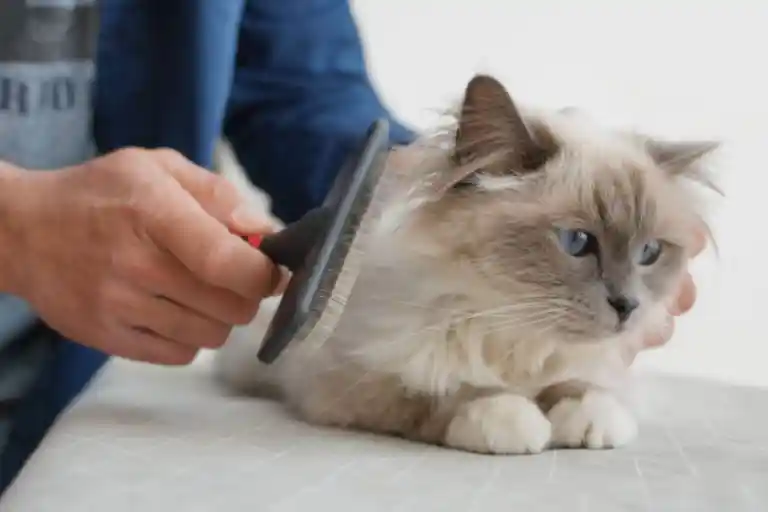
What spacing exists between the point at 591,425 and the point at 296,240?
37 cm

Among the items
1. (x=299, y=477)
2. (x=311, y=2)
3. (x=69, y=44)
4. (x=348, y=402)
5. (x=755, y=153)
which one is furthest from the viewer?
(x=755, y=153)

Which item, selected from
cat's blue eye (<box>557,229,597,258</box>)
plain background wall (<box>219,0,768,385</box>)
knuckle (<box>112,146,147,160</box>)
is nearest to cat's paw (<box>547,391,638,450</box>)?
cat's blue eye (<box>557,229,597,258</box>)

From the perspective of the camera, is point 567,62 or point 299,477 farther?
point 567,62

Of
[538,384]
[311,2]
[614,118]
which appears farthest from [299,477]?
[614,118]

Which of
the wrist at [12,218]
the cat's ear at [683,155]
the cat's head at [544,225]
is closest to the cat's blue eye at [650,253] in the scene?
the cat's head at [544,225]

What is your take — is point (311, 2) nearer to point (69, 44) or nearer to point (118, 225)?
point (69, 44)

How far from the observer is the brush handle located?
2.69 feet

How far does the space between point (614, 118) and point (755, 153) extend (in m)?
0.30

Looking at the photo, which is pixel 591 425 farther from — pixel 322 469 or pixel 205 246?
pixel 205 246

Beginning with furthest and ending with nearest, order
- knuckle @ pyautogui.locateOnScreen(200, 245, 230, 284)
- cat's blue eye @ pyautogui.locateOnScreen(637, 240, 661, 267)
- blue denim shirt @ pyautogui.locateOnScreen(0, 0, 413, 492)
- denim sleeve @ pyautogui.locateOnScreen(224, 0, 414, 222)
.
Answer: denim sleeve @ pyautogui.locateOnScreen(224, 0, 414, 222) → blue denim shirt @ pyautogui.locateOnScreen(0, 0, 413, 492) → cat's blue eye @ pyautogui.locateOnScreen(637, 240, 661, 267) → knuckle @ pyautogui.locateOnScreen(200, 245, 230, 284)

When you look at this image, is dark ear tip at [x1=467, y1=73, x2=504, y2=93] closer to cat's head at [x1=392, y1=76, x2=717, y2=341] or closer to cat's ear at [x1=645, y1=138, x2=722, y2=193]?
cat's head at [x1=392, y1=76, x2=717, y2=341]

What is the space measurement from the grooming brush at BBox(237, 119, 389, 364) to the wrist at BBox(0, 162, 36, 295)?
0.27m

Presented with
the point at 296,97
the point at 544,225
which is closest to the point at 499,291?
the point at 544,225

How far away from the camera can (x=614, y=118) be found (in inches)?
78.0
